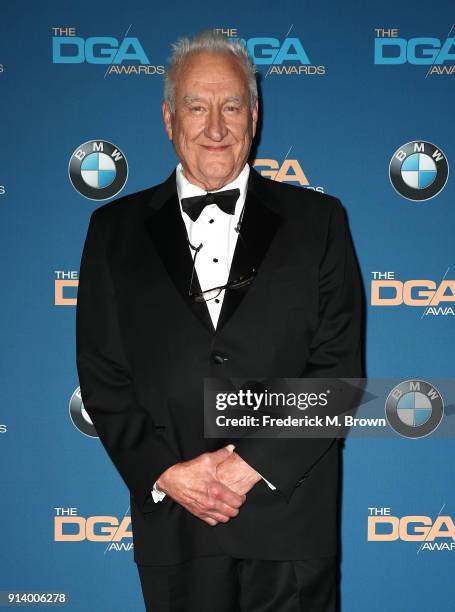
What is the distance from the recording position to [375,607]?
8.69 feet

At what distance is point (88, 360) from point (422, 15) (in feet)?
5.68

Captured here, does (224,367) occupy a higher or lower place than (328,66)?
lower

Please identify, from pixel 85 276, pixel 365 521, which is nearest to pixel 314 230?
pixel 85 276

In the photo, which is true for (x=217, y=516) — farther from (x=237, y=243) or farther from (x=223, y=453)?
(x=237, y=243)

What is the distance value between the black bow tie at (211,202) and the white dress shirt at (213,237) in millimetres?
→ 31

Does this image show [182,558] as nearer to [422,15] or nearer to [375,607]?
[375,607]

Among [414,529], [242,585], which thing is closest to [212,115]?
[242,585]

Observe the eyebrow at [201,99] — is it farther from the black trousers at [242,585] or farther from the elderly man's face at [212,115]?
the black trousers at [242,585]

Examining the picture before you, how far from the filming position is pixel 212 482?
1.66 meters

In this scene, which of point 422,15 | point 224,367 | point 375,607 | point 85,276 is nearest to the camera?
point 224,367

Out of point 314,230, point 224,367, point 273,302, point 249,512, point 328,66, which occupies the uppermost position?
point 328,66

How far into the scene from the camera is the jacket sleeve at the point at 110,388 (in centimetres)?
171

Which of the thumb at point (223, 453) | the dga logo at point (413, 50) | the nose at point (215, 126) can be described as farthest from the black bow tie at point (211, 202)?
the dga logo at point (413, 50)

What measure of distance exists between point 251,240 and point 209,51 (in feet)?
1.60
